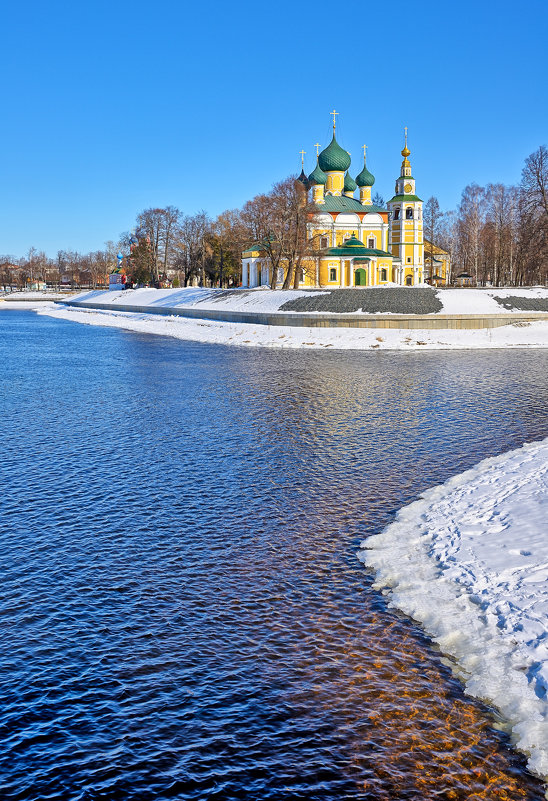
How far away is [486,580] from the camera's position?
820 cm

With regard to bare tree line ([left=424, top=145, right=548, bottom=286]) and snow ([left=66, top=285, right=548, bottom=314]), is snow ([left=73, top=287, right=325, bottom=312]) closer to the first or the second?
snow ([left=66, top=285, right=548, bottom=314])

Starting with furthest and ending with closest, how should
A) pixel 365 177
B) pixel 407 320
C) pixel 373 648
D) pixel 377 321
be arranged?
1. pixel 365 177
2. pixel 377 321
3. pixel 407 320
4. pixel 373 648

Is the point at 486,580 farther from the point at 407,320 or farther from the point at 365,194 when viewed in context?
the point at 365,194

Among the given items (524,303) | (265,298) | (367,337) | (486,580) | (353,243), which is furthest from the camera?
(353,243)

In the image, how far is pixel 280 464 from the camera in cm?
1359

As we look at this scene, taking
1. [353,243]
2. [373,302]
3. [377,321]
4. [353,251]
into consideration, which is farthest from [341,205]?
[377,321]

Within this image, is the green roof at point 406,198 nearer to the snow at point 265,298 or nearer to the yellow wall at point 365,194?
the yellow wall at point 365,194

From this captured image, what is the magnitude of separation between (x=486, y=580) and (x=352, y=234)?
251ft

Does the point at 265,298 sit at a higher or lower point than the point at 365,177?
lower

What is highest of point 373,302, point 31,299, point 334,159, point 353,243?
point 334,159

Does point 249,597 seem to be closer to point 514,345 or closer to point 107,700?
point 107,700

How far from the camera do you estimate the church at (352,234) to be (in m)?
75.7

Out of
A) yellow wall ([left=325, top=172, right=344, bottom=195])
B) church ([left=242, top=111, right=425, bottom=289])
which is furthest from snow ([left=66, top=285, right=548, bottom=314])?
yellow wall ([left=325, top=172, right=344, bottom=195])

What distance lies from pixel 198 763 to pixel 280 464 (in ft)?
27.3
